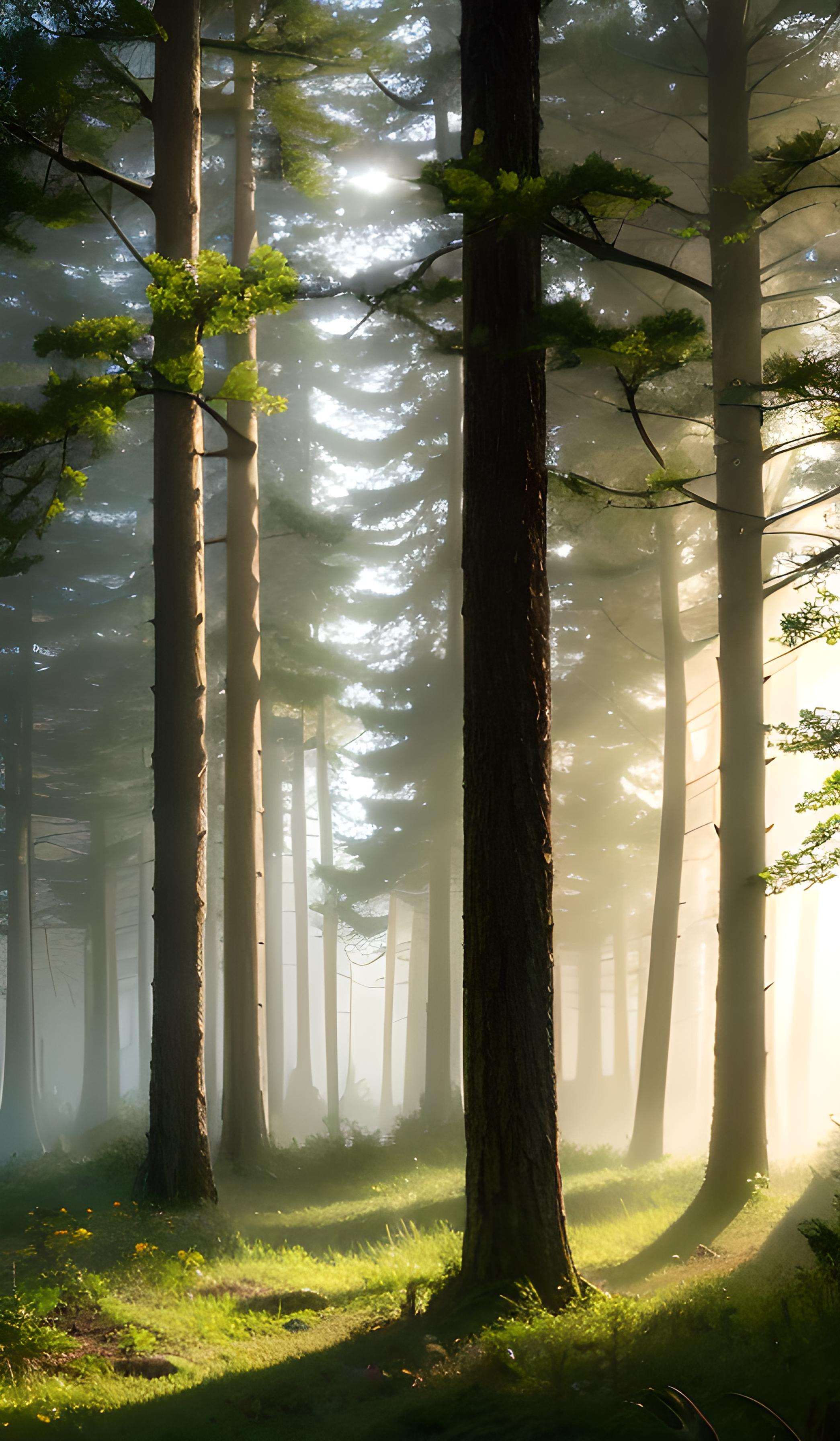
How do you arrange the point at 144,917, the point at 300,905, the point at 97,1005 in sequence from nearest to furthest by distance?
the point at 97,1005, the point at 300,905, the point at 144,917

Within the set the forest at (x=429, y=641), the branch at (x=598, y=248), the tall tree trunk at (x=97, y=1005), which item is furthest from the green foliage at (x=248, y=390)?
the tall tree trunk at (x=97, y=1005)

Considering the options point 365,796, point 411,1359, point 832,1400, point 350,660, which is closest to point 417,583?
point 350,660

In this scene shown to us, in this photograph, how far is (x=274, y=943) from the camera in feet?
86.0

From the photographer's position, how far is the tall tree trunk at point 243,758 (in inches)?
454

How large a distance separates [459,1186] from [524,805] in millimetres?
8195

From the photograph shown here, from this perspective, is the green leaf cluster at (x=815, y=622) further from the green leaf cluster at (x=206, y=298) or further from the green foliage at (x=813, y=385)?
the green leaf cluster at (x=206, y=298)

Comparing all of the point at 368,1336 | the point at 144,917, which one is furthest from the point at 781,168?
the point at 144,917

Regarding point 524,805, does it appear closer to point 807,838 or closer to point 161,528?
point 807,838

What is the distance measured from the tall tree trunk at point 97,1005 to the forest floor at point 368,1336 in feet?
50.1

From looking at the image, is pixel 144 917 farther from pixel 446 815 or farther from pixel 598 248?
pixel 598 248

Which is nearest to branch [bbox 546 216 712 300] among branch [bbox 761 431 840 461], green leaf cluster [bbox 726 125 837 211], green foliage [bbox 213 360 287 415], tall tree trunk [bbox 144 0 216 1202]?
green leaf cluster [bbox 726 125 837 211]

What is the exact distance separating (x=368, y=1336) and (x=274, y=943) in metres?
21.2

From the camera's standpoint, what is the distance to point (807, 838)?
24.1 ft

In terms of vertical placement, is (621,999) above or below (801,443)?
below
